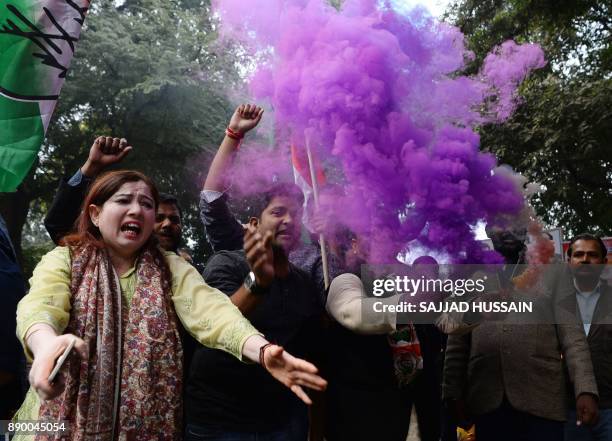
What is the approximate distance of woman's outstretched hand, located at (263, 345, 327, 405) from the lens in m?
1.70

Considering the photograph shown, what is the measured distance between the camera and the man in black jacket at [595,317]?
3641 millimetres

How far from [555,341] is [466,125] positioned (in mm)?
1152

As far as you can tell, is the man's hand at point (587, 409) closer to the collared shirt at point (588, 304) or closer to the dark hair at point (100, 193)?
the collared shirt at point (588, 304)

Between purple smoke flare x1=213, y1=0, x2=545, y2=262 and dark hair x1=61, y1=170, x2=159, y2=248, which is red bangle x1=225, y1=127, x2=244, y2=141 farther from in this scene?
dark hair x1=61, y1=170, x2=159, y2=248

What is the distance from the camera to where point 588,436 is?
3717 mm

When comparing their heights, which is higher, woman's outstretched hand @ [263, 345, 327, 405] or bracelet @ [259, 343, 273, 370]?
bracelet @ [259, 343, 273, 370]

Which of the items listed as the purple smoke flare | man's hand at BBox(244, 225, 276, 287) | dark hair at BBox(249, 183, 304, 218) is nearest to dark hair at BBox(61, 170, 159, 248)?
man's hand at BBox(244, 225, 276, 287)

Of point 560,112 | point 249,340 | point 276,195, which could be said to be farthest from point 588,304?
point 560,112

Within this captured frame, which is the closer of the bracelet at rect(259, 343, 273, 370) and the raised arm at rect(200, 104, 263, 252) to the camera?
the bracelet at rect(259, 343, 273, 370)

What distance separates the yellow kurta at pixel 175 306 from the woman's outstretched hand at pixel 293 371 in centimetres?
15

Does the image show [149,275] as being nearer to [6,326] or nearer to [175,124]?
[6,326]

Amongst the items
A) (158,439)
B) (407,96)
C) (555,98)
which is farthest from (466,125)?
(555,98)

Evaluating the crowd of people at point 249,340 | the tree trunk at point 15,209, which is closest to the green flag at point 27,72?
the crowd of people at point 249,340

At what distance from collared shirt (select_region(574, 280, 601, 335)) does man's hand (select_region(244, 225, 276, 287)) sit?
2.57 meters
